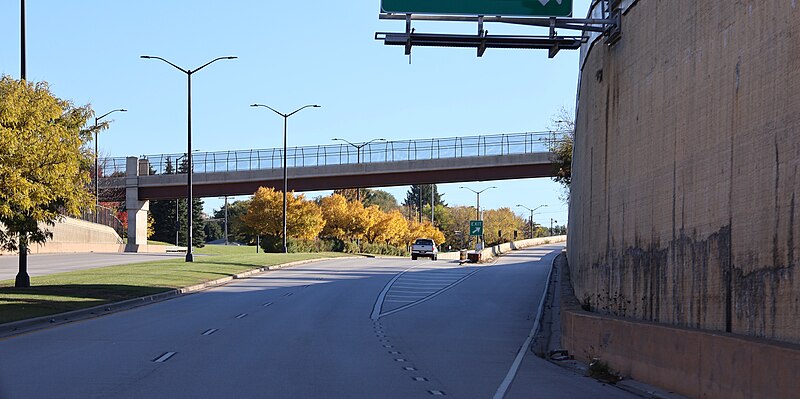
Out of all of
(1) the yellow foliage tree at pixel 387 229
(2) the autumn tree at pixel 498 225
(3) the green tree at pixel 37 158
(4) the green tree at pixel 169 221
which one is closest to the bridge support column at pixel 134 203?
(1) the yellow foliage tree at pixel 387 229

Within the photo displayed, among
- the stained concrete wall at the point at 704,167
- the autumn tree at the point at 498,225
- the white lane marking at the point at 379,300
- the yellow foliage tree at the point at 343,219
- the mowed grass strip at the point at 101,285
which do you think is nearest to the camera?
the stained concrete wall at the point at 704,167

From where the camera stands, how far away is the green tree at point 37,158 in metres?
24.1

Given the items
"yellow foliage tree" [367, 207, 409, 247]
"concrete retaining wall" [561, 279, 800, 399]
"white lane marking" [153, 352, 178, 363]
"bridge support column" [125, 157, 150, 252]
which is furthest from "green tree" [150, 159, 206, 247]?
"concrete retaining wall" [561, 279, 800, 399]

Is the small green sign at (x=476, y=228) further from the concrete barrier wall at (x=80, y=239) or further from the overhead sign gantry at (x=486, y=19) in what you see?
the overhead sign gantry at (x=486, y=19)

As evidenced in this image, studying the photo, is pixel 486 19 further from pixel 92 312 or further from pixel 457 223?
pixel 457 223

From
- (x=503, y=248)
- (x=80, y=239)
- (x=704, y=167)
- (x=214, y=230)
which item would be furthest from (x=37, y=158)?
(x=214, y=230)

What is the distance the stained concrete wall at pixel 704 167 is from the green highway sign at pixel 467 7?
199cm

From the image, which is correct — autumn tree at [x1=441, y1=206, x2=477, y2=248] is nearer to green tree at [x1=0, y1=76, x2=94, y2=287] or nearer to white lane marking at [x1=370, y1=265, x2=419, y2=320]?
white lane marking at [x1=370, y1=265, x2=419, y2=320]

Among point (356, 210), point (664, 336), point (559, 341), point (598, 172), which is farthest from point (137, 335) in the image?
point (356, 210)

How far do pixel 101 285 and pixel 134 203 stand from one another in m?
48.9

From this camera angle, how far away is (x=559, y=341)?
2170cm

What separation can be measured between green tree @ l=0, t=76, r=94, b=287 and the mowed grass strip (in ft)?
6.34

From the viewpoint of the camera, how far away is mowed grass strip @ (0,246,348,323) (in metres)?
25.5

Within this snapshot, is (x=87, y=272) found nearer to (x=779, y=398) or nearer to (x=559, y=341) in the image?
(x=559, y=341)
